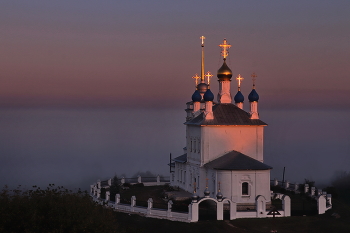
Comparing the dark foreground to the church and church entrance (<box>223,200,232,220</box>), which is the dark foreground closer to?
church entrance (<box>223,200,232,220</box>)

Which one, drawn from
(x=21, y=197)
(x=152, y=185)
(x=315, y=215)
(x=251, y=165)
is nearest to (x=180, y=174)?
(x=152, y=185)

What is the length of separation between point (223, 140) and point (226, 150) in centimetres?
63

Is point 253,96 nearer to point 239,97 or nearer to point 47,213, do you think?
point 239,97

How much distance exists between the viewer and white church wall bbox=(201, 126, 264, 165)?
3534 centimetres

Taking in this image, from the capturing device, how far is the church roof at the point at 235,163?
108 feet

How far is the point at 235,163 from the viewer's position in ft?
109

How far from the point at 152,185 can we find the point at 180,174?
4958 millimetres

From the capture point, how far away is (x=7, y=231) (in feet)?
70.7

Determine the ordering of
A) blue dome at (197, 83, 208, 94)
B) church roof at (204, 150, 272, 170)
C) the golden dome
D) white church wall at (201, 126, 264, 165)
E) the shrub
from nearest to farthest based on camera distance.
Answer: the shrub < church roof at (204, 150, 272, 170) < white church wall at (201, 126, 264, 165) < the golden dome < blue dome at (197, 83, 208, 94)

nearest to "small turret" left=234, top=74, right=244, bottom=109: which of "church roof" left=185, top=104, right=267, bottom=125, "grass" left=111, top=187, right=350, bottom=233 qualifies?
"church roof" left=185, top=104, right=267, bottom=125

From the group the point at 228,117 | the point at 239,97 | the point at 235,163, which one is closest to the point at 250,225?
the point at 235,163

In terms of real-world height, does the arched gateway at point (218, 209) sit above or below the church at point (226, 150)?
below

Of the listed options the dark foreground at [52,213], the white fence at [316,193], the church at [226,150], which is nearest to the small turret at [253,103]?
the church at [226,150]

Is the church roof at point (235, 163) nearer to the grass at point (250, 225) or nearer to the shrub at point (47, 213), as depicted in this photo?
the grass at point (250, 225)
